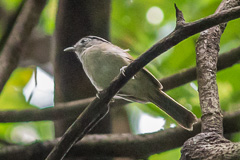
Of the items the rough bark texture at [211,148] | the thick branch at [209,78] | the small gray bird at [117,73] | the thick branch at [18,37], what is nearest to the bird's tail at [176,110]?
the small gray bird at [117,73]

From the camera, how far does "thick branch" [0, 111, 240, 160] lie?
1.65 m

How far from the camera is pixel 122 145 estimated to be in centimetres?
172

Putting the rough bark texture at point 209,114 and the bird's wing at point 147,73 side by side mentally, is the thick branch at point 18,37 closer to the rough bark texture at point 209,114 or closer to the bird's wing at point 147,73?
the bird's wing at point 147,73

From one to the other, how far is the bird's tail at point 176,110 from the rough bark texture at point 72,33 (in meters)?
0.32

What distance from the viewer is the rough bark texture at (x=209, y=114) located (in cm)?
107

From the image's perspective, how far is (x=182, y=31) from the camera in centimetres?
109

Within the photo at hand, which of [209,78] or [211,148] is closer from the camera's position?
[211,148]

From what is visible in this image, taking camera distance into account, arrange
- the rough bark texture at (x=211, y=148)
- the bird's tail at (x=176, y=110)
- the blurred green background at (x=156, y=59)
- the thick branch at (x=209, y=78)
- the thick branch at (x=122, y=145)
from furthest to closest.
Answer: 1. the blurred green background at (x=156, y=59)
2. the thick branch at (x=122, y=145)
3. the bird's tail at (x=176, y=110)
4. the thick branch at (x=209, y=78)
5. the rough bark texture at (x=211, y=148)

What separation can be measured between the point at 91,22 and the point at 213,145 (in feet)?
2.81

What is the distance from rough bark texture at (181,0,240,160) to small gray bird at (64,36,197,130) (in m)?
0.15

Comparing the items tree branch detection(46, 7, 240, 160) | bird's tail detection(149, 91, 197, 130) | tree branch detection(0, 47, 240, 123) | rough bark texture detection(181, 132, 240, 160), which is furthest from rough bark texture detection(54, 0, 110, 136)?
rough bark texture detection(181, 132, 240, 160)

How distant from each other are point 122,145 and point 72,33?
0.54 meters

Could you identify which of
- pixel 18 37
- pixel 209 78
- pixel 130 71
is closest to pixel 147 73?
pixel 209 78

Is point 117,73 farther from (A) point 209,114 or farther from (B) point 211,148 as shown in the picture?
(B) point 211,148
